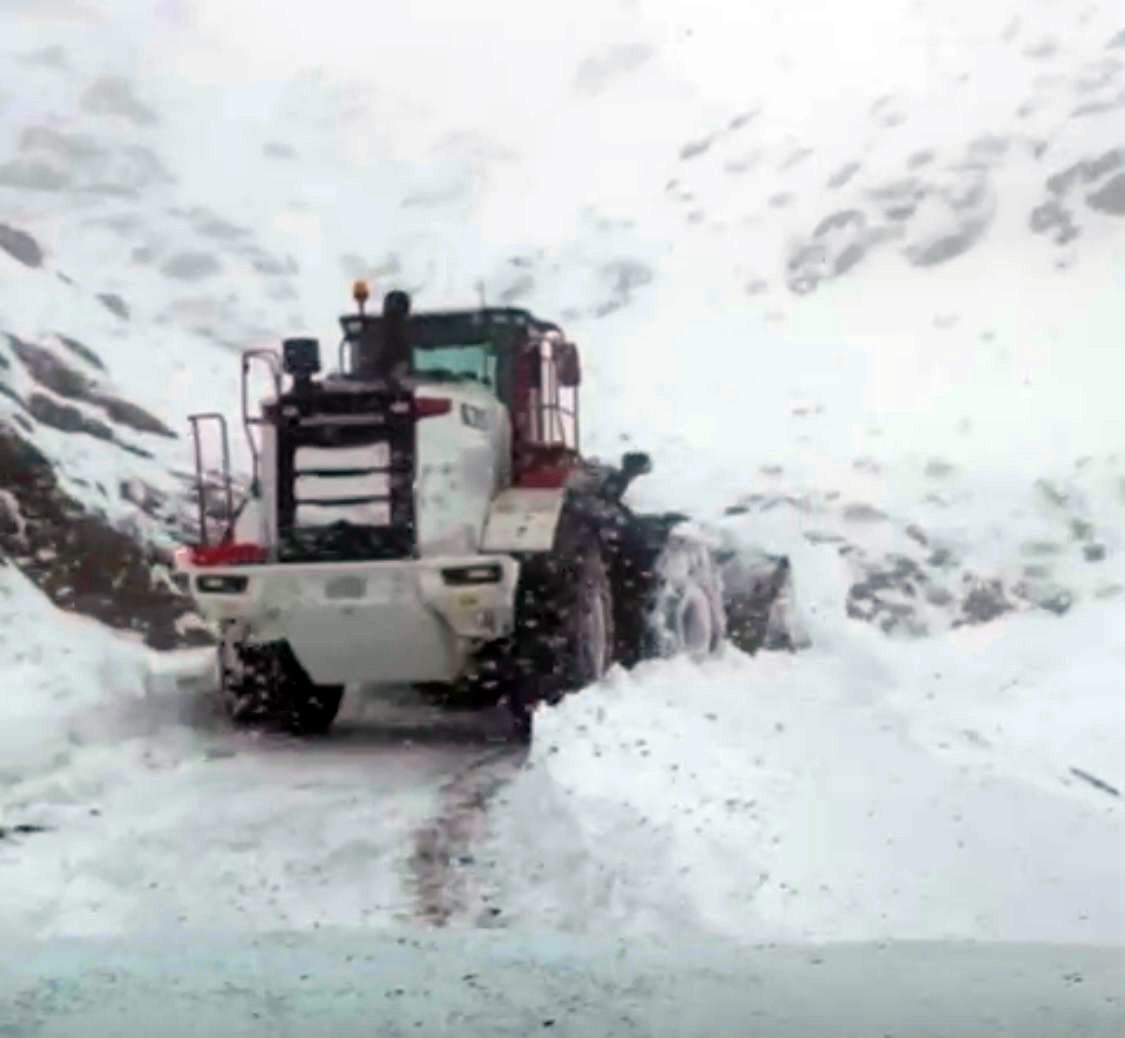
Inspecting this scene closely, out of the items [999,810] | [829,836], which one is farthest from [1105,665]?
[829,836]

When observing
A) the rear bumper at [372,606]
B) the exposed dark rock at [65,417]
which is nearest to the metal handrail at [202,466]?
the rear bumper at [372,606]

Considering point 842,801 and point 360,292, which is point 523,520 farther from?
point 842,801

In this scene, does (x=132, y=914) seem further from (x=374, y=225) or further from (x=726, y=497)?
(x=726, y=497)

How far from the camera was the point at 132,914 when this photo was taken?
413 cm

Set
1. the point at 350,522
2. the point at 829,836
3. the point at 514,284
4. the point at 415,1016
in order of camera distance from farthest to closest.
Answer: the point at 514,284
the point at 350,522
the point at 829,836
the point at 415,1016

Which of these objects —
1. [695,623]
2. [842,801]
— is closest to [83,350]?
[695,623]

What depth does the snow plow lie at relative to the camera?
5480 millimetres

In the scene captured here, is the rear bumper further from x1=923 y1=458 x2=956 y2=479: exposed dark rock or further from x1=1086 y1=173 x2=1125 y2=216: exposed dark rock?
x1=1086 y1=173 x2=1125 y2=216: exposed dark rock

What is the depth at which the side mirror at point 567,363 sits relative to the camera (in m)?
5.99

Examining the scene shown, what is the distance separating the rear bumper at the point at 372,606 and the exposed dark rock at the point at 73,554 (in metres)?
0.32

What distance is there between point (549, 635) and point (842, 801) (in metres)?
1.20

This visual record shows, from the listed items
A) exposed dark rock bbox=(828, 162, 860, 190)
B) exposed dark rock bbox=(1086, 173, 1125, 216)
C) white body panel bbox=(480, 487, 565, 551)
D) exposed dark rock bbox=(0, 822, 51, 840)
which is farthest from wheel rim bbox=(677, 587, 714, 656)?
exposed dark rock bbox=(0, 822, 51, 840)

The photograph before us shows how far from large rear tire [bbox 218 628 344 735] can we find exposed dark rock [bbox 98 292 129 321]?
0.84 m

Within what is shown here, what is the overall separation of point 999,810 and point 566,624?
1.39m
